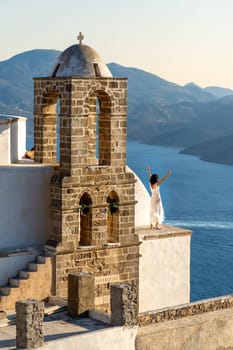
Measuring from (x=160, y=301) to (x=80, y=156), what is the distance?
12.4 feet

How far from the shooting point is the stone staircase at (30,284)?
16141 millimetres

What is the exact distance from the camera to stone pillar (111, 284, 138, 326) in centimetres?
1495

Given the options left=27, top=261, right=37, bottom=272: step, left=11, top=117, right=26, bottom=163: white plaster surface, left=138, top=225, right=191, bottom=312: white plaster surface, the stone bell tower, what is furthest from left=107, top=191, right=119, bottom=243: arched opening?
left=11, top=117, right=26, bottom=163: white plaster surface

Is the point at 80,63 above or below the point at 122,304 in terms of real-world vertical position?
above

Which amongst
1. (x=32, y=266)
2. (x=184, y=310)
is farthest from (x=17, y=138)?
(x=184, y=310)

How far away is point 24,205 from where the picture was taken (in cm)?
1688

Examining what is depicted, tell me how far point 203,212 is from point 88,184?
62.8 meters

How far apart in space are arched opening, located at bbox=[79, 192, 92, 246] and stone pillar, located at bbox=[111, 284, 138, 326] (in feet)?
8.22

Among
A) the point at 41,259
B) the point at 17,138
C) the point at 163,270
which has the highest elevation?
the point at 17,138

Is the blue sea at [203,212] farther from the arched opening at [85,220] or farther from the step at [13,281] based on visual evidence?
the step at [13,281]

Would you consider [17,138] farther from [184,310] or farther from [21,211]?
[184,310]

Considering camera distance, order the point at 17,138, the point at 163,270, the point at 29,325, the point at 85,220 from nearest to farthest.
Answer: the point at 29,325, the point at 85,220, the point at 17,138, the point at 163,270

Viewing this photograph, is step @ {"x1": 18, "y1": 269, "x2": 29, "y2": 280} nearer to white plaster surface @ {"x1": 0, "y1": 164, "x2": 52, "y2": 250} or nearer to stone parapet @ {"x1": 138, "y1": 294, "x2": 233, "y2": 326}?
white plaster surface @ {"x1": 0, "y1": 164, "x2": 52, "y2": 250}

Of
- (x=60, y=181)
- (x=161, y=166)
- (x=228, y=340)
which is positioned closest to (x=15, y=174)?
(x=60, y=181)
